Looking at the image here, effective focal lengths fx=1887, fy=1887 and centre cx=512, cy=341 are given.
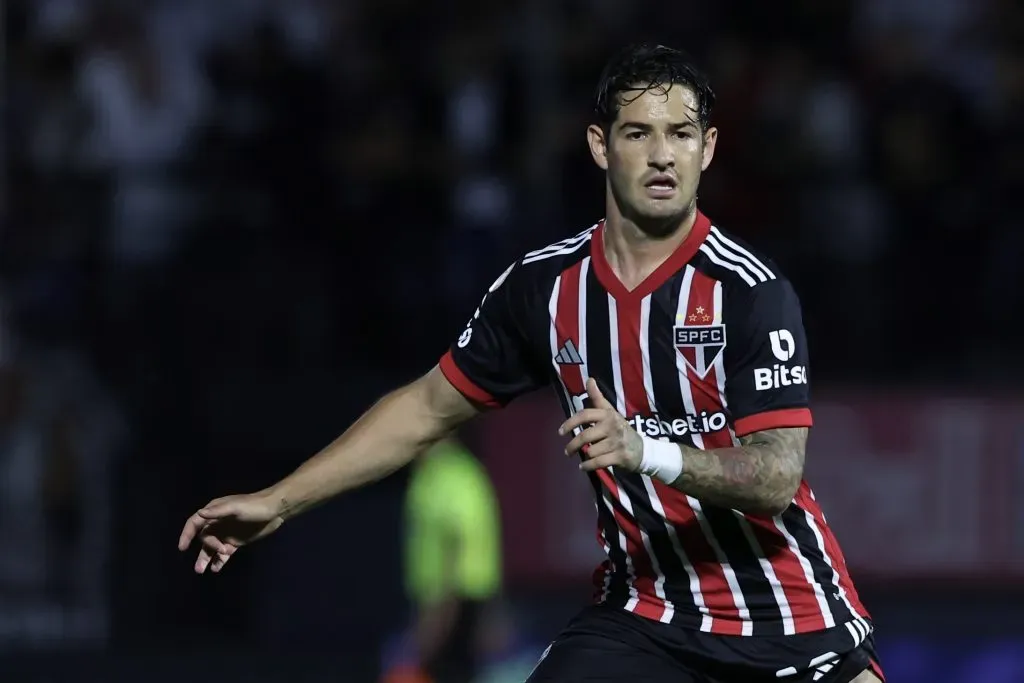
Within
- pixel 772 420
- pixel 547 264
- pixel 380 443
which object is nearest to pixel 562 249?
pixel 547 264

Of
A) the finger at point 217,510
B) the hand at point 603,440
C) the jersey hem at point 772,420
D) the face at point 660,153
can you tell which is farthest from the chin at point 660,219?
the finger at point 217,510

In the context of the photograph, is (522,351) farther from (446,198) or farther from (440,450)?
(446,198)

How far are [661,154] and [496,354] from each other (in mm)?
784

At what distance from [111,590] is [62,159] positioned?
2.66 meters

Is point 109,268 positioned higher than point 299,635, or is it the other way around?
point 109,268

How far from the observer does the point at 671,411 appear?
4820mm

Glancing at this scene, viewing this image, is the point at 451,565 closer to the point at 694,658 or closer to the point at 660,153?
the point at 694,658

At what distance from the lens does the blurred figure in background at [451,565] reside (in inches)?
410

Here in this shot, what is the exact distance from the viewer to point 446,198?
11.5m

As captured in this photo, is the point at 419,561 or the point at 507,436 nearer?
the point at 419,561

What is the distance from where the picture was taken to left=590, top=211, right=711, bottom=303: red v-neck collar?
486cm

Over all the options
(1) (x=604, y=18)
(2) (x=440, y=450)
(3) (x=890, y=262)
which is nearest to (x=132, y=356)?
(2) (x=440, y=450)

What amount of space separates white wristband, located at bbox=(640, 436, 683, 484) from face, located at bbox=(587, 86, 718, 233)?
2.39ft

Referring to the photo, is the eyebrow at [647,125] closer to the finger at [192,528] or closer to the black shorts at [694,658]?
the black shorts at [694,658]
